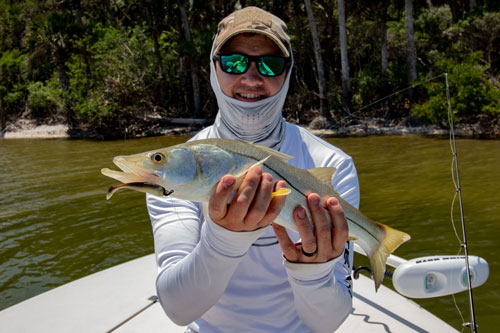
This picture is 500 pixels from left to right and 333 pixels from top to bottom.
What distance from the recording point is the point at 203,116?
87.9 ft

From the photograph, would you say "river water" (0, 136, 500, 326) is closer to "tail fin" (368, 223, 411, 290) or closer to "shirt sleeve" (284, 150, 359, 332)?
"shirt sleeve" (284, 150, 359, 332)

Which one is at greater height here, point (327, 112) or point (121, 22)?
point (121, 22)

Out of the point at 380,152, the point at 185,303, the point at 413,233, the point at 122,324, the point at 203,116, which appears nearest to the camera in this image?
the point at 185,303

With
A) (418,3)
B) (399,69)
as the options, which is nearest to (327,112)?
(399,69)

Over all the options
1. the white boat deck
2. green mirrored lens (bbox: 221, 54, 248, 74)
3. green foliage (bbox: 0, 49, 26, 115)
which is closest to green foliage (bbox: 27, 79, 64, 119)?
green foliage (bbox: 0, 49, 26, 115)

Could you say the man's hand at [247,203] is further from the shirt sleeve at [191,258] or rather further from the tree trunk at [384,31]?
the tree trunk at [384,31]

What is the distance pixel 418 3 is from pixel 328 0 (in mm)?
7048

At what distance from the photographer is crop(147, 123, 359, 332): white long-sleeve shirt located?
1.68 metres

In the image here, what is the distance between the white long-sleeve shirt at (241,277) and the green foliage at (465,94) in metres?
16.8

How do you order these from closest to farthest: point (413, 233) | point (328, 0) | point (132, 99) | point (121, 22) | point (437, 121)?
point (413, 233) < point (437, 121) < point (328, 0) < point (132, 99) < point (121, 22)

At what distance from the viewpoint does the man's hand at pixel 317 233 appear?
1604 mm

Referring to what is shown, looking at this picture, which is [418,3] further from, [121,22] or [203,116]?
[121,22]

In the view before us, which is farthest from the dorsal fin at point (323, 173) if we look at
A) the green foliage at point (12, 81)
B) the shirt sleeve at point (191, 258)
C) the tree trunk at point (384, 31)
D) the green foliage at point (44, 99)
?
the green foliage at point (12, 81)

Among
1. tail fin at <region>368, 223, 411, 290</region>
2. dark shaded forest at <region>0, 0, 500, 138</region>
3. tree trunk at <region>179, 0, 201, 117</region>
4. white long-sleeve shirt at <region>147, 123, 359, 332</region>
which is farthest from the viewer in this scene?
tree trunk at <region>179, 0, 201, 117</region>
